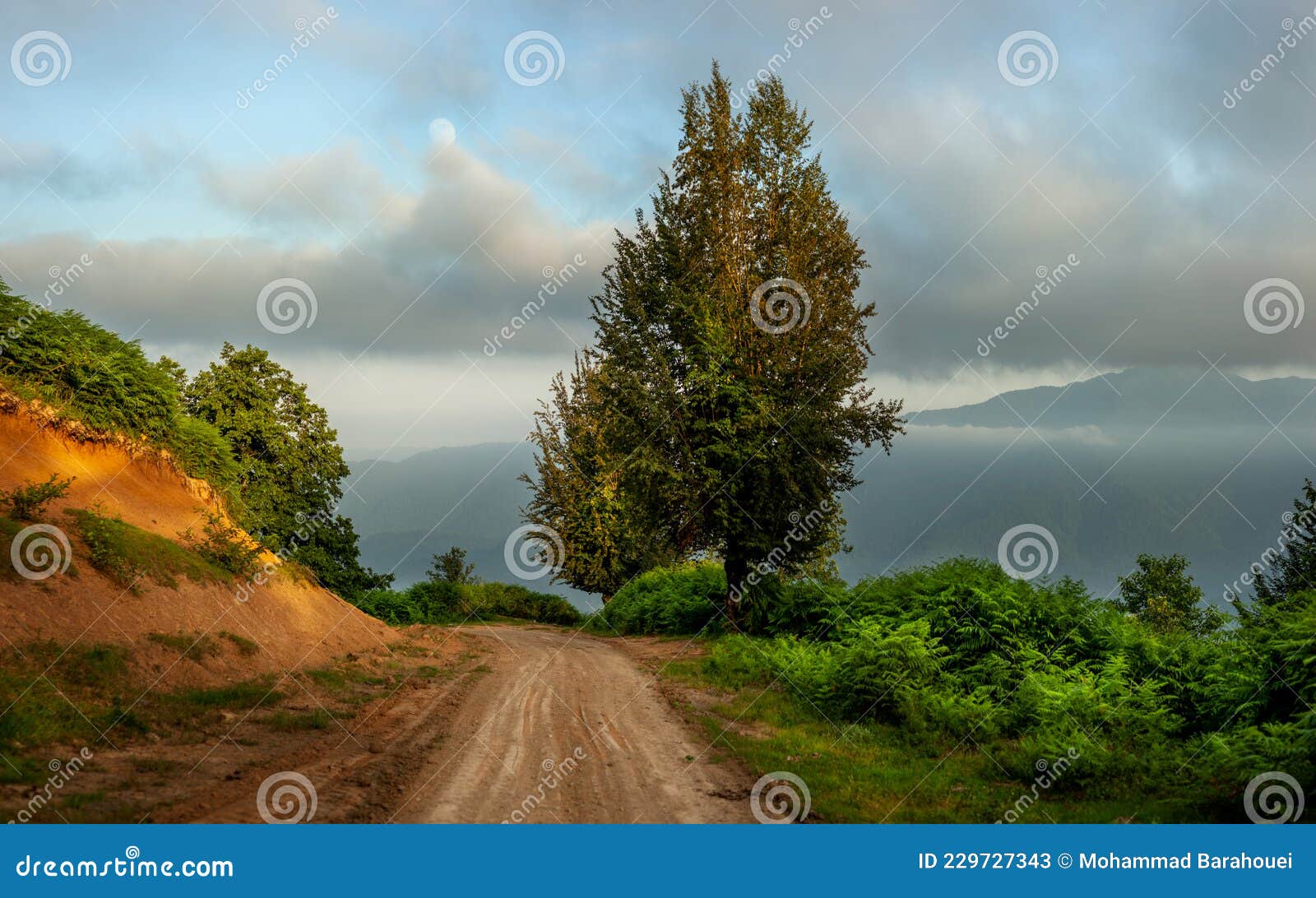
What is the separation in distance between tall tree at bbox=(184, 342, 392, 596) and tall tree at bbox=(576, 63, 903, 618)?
12.8 m

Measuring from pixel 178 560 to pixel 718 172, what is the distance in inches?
835

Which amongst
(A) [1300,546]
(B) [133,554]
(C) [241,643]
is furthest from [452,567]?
(A) [1300,546]

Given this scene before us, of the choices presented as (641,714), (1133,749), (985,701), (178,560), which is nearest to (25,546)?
(178,560)

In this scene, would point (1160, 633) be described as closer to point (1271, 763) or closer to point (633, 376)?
point (1271, 763)

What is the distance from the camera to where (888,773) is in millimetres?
10281

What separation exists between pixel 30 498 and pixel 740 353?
63.8ft

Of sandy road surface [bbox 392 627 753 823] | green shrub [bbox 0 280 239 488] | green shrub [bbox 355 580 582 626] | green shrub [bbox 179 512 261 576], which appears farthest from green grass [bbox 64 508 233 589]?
green shrub [bbox 355 580 582 626]

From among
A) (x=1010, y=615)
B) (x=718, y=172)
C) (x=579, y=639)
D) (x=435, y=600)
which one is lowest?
(x=435, y=600)

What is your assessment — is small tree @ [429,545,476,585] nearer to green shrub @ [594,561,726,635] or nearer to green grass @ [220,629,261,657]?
green shrub @ [594,561,726,635]

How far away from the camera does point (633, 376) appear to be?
930 inches

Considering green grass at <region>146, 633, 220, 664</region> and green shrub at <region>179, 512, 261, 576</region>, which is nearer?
green grass at <region>146, 633, 220, 664</region>

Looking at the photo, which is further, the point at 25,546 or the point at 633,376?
the point at 633,376

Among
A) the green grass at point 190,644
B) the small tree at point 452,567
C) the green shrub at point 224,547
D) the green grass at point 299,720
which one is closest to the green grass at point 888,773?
the green grass at point 299,720

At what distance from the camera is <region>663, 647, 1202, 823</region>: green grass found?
856cm
